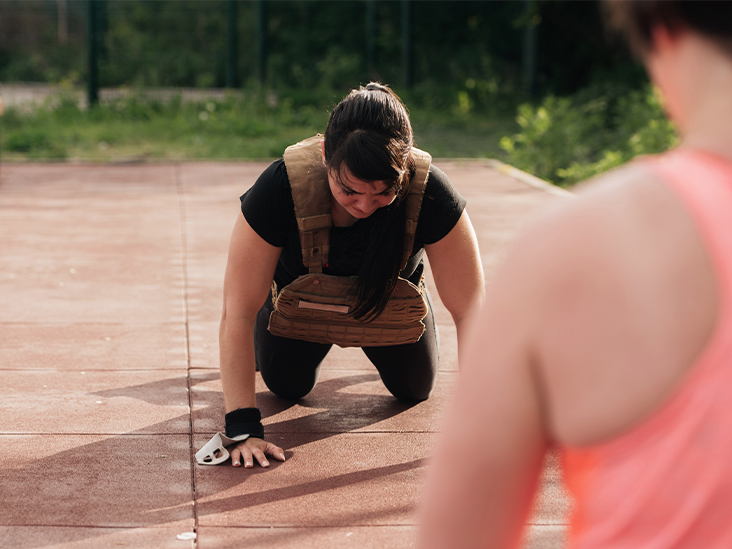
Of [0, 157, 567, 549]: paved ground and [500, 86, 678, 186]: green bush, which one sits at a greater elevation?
[0, 157, 567, 549]: paved ground

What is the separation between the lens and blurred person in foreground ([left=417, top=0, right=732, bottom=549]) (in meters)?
0.77

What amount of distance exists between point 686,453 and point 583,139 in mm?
12788

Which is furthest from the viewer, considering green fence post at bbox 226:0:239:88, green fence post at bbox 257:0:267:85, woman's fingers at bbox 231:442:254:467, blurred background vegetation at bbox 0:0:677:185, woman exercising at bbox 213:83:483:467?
green fence post at bbox 257:0:267:85

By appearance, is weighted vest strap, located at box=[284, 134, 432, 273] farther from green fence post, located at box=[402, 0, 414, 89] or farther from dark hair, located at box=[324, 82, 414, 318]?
green fence post, located at box=[402, 0, 414, 89]

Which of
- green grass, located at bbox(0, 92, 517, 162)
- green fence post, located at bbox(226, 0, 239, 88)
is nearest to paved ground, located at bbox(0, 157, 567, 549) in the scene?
green grass, located at bbox(0, 92, 517, 162)

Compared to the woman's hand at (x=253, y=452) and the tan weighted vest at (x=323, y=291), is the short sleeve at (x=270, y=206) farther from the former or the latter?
the woman's hand at (x=253, y=452)

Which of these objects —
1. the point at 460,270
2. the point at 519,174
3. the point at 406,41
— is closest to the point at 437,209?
the point at 460,270

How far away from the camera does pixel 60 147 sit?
12.7 metres

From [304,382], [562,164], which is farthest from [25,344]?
[562,164]

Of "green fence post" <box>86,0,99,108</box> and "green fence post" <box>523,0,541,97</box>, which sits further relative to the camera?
"green fence post" <box>523,0,541,97</box>

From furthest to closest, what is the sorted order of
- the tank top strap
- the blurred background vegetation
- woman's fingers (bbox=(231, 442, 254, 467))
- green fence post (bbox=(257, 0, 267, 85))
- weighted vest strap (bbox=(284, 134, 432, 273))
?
green fence post (bbox=(257, 0, 267, 85)), the blurred background vegetation, woman's fingers (bbox=(231, 442, 254, 467)), weighted vest strap (bbox=(284, 134, 432, 273)), the tank top strap

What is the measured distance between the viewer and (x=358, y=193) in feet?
8.69

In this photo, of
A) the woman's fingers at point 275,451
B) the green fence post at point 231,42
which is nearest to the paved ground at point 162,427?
the woman's fingers at point 275,451

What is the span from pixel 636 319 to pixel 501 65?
1950 cm
